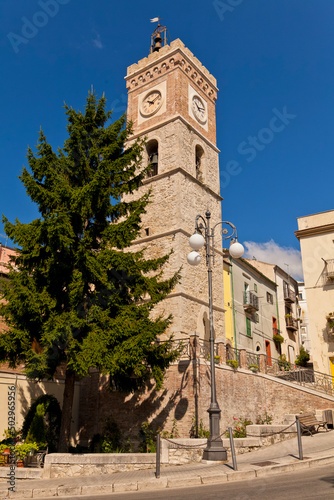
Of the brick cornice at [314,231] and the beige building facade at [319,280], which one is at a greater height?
the brick cornice at [314,231]

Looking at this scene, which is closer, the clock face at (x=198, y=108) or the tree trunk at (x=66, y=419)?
the tree trunk at (x=66, y=419)

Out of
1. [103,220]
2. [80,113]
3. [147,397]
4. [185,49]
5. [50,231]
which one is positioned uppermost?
[185,49]

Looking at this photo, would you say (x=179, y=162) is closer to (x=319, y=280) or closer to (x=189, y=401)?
(x=319, y=280)

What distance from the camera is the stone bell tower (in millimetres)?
20141

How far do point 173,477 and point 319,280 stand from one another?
1527 cm

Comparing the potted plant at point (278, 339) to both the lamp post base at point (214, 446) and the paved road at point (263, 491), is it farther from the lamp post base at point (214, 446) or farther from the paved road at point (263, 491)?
the paved road at point (263, 491)

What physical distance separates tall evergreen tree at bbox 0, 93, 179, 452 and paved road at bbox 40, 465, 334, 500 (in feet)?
12.5

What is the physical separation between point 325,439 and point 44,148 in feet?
43.4

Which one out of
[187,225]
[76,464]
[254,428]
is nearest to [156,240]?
[187,225]

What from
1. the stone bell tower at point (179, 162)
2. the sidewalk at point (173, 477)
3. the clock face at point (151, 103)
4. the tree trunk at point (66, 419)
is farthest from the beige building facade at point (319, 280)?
the tree trunk at point (66, 419)

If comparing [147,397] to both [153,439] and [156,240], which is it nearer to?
[153,439]

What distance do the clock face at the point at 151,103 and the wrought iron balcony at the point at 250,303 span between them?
14.6 meters

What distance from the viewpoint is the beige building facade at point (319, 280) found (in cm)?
2119

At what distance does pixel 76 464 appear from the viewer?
10.5m
